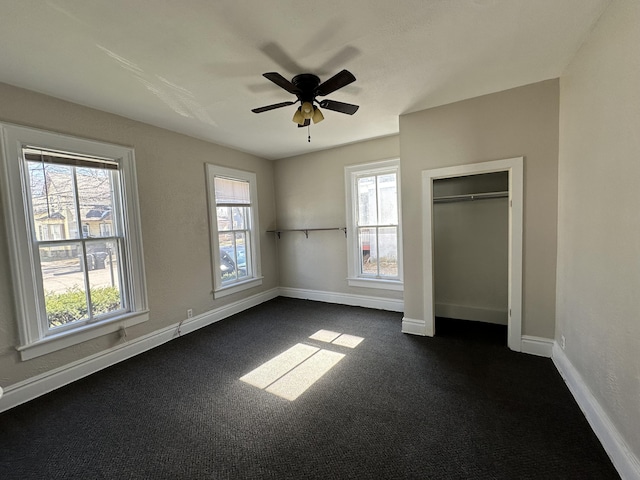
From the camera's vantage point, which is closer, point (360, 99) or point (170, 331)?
point (360, 99)

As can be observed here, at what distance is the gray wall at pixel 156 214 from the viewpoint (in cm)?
224

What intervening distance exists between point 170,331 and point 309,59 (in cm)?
338

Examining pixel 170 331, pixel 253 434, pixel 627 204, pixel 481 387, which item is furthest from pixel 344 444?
pixel 170 331

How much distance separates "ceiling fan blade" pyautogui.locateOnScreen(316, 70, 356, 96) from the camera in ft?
6.17

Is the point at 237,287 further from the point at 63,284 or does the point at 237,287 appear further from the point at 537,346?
the point at 537,346

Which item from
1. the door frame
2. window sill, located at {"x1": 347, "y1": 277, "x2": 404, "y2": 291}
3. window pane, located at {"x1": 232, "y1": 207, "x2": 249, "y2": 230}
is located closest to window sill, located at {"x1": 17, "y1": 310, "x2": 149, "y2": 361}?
window pane, located at {"x1": 232, "y1": 207, "x2": 249, "y2": 230}

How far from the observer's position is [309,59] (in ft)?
6.67

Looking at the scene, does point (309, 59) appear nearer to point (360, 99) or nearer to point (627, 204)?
point (360, 99)

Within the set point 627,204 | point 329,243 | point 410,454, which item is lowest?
point 410,454

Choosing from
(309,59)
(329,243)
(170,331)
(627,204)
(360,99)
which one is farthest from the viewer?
(329,243)

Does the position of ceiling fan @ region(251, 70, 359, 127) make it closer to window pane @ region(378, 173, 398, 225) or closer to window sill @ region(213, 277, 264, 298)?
window pane @ region(378, 173, 398, 225)

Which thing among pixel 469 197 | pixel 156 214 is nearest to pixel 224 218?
pixel 156 214

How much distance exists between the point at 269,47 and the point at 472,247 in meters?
3.30

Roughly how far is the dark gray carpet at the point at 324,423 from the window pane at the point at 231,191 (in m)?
2.32
